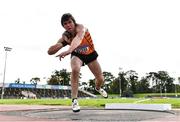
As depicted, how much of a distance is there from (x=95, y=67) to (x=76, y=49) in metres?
0.72

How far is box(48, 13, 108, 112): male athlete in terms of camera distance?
6.16 metres

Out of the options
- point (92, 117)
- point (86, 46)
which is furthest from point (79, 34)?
point (92, 117)

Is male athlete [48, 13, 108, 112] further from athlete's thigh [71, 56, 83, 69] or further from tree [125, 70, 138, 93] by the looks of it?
tree [125, 70, 138, 93]

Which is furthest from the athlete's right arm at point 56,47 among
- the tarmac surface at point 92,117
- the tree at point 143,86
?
the tree at point 143,86

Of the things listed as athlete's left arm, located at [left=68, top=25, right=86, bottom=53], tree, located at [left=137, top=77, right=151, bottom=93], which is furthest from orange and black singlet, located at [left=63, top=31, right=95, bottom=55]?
tree, located at [left=137, top=77, right=151, bottom=93]

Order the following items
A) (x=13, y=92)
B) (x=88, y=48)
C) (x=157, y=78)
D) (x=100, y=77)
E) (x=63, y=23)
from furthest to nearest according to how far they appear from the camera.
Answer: (x=157, y=78)
(x=13, y=92)
(x=100, y=77)
(x=88, y=48)
(x=63, y=23)

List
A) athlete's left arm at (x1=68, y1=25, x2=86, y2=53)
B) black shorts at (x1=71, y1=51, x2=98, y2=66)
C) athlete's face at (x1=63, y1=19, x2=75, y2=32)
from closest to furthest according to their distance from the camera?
athlete's left arm at (x1=68, y1=25, x2=86, y2=53) < athlete's face at (x1=63, y1=19, x2=75, y2=32) < black shorts at (x1=71, y1=51, x2=98, y2=66)

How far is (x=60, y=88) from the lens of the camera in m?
96.9

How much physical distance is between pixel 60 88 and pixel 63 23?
91.5 metres

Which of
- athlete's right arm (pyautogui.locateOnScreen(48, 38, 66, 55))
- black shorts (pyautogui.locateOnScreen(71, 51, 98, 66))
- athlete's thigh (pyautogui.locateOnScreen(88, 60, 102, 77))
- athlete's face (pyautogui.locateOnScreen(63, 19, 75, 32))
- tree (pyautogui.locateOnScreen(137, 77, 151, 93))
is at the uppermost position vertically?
tree (pyautogui.locateOnScreen(137, 77, 151, 93))

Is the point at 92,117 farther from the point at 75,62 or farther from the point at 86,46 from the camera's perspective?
the point at 86,46

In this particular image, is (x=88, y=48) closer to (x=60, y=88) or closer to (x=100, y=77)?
(x=100, y=77)

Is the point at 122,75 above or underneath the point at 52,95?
above

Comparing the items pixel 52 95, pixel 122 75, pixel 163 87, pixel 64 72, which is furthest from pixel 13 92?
pixel 163 87
